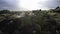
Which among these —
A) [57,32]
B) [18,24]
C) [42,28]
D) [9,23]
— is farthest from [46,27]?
[9,23]

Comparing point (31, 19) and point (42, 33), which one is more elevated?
point (31, 19)

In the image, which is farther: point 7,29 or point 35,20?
point 35,20

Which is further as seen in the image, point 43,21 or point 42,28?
point 43,21

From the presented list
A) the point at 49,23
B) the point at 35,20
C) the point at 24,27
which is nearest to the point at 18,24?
the point at 24,27

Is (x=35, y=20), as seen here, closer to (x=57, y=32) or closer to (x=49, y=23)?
(x=49, y=23)

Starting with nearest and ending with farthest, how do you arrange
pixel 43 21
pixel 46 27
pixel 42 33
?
pixel 42 33, pixel 46 27, pixel 43 21

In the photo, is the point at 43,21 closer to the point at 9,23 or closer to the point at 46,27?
the point at 46,27

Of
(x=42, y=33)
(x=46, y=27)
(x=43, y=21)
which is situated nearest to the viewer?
(x=42, y=33)

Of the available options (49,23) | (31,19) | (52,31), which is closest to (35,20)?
(31,19)
